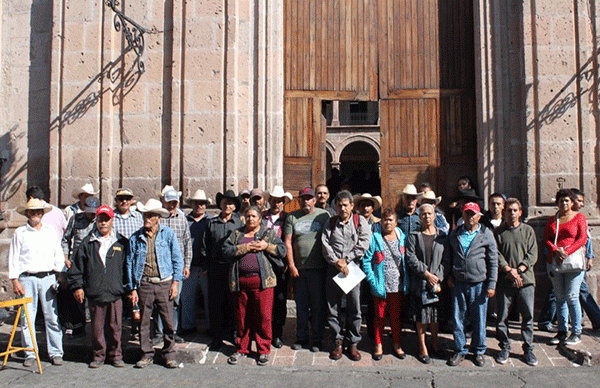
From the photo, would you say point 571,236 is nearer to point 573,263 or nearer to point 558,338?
point 573,263

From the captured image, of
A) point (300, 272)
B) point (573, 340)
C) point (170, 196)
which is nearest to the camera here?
point (573, 340)

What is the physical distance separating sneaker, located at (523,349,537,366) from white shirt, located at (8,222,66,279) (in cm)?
547

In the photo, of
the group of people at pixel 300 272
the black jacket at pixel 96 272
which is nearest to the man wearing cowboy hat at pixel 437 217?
the group of people at pixel 300 272

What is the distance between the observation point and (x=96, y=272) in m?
5.88

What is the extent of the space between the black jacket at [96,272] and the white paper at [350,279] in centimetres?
242

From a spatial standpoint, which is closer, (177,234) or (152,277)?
(152,277)

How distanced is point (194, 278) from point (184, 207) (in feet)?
A: 5.25

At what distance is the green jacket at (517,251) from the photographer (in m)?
6.07

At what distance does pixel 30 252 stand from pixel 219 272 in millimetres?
2155

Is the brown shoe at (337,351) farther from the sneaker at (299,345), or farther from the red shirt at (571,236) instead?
the red shirt at (571,236)

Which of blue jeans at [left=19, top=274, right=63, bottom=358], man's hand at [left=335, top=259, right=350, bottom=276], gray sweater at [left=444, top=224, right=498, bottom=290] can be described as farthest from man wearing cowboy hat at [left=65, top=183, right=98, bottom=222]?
gray sweater at [left=444, top=224, right=498, bottom=290]

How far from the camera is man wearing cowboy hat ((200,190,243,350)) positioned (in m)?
6.44

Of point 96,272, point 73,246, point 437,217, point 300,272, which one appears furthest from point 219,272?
point 437,217

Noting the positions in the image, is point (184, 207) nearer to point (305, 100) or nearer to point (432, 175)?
point (305, 100)
